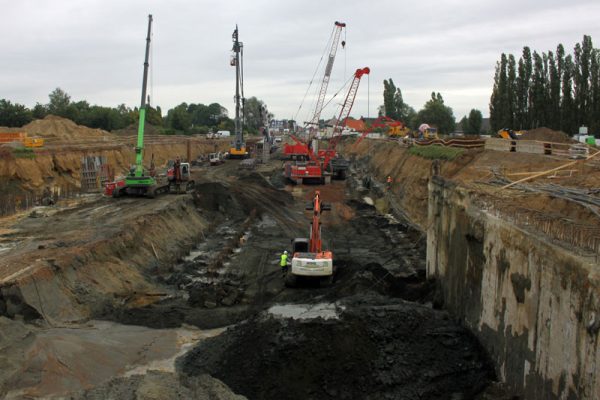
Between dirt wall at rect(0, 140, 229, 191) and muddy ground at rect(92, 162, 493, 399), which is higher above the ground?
dirt wall at rect(0, 140, 229, 191)

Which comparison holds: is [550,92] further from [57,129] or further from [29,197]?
[57,129]

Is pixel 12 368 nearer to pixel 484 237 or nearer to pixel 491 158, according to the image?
pixel 484 237

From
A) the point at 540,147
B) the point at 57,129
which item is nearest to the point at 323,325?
the point at 540,147

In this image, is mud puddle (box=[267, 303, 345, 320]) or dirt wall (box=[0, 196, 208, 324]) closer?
mud puddle (box=[267, 303, 345, 320])

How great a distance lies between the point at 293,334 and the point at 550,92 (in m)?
48.7

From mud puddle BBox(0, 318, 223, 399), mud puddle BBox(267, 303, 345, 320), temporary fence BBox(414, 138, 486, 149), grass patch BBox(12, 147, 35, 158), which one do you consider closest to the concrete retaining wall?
mud puddle BBox(267, 303, 345, 320)

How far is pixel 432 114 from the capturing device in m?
99.1

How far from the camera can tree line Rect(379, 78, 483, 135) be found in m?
78.2

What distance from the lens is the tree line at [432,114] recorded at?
78250mm

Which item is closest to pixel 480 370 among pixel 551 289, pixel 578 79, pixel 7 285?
pixel 551 289

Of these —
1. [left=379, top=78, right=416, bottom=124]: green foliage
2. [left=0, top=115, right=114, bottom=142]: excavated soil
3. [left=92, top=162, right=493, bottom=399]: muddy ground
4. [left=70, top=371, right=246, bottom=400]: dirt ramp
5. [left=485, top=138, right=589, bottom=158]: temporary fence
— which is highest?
[left=379, top=78, right=416, bottom=124]: green foliage

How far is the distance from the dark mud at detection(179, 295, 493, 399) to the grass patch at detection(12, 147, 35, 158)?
32.9m

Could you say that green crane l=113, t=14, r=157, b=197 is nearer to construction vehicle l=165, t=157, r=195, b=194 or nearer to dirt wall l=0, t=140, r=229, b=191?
construction vehicle l=165, t=157, r=195, b=194

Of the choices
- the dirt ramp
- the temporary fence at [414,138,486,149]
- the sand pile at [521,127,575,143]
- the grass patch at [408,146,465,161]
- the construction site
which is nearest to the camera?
the dirt ramp
